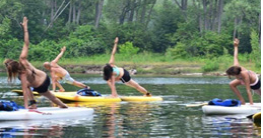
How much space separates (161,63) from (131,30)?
26.8 feet

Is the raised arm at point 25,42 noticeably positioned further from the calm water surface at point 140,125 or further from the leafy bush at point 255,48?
the leafy bush at point 255,48

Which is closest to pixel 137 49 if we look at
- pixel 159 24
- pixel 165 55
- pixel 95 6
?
pixel 165 55

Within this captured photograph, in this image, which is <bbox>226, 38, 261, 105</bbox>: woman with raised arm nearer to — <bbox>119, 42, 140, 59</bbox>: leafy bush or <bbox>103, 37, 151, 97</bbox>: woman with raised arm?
<bbox>103, 37, 151, 97</bbox>: woman with raised arm

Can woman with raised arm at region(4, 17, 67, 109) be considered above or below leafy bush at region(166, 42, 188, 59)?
above

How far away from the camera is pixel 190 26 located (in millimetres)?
68125

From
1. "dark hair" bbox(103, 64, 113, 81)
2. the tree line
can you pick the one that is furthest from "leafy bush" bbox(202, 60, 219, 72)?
"dark hair" bbox(103, 64, 113, 81)

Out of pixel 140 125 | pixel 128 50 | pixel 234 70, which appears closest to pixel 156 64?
pixel 128 50

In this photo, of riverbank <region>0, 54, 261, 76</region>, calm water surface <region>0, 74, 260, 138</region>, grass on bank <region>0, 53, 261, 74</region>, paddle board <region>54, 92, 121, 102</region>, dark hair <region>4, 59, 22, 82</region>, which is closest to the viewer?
calm water surface <region>0, 74, 260, 138</region>

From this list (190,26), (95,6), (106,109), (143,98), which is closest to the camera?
(106,109)

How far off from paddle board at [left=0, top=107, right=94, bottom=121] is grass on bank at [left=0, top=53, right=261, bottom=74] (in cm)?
3719

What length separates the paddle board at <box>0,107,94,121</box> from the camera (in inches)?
648

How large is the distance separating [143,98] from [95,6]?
184ft

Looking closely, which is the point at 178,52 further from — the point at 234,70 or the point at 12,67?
the point at 12,67

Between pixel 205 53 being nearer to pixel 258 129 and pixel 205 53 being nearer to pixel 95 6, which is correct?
pixel 95 6
